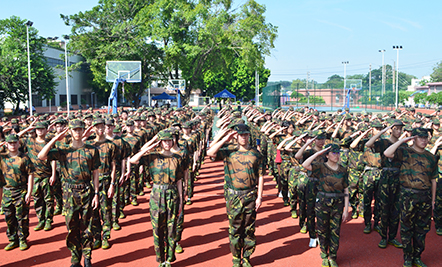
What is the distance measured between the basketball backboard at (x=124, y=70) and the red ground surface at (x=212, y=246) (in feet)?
62.1

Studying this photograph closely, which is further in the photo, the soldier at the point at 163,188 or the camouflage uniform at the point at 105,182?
the camouflage uniform at the point at 105,182

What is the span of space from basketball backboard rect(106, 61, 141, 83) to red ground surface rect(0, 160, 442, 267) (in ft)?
62.1

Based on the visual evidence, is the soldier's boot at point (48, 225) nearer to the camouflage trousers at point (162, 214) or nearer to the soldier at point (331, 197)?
the camouflage trousers at point (162, 214)

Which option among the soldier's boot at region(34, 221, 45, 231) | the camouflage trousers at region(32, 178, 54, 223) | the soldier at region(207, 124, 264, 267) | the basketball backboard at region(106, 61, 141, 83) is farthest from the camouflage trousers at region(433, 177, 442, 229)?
the basketball backboard at region(106, 61, 141, 83)

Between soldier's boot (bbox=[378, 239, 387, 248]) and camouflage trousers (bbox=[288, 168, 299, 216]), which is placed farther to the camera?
camouflage trousers (bbox=[288, 168, 299, 216])

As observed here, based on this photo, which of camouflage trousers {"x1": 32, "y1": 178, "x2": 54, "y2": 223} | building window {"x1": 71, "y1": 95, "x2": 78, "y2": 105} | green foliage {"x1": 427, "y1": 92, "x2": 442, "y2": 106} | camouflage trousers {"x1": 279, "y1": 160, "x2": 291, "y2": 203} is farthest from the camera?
building window {"x1": 71, "y1": 95, "x2": 78, "y2": 105}

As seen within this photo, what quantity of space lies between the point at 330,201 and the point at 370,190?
1.92m

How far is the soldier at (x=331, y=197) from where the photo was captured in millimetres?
5812

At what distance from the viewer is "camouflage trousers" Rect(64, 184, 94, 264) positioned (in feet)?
18.7

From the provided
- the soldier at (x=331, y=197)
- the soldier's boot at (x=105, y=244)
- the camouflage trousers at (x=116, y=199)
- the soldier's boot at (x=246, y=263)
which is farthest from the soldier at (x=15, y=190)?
the soldier at (x=331, y=197)

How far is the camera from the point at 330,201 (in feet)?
19.1

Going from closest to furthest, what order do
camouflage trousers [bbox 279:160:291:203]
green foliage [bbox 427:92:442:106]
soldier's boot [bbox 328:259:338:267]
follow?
soldier's boot [bbox 328:259:338:267], camouflage trousers [bbox 279:160:291:203], green foliage [bbox 427:92:442:106]

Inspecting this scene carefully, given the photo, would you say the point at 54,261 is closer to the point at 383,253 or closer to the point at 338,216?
the point at 338,216

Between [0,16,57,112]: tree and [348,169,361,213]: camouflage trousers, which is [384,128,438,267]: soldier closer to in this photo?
[348,169,361,213]: camouflage trousers
